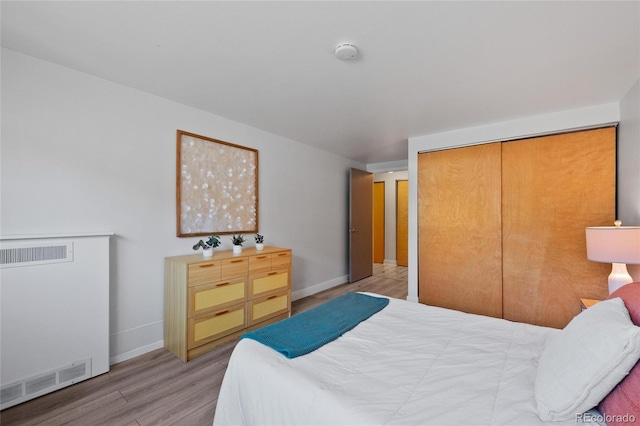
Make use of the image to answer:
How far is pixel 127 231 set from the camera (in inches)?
98.8

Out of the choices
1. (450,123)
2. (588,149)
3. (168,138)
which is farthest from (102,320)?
(588,149)

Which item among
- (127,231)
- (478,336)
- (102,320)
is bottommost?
(102,320)

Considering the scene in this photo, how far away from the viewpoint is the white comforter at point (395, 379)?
0.99 m

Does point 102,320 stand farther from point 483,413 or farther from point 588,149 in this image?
point 588,149

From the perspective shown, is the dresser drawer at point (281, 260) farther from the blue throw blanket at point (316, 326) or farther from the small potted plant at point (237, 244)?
the blue throw blanket at point (316, 326)

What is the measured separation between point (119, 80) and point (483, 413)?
3338 millimetres

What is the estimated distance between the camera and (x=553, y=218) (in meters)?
3.00

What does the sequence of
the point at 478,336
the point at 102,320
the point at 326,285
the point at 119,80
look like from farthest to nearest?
the point at 326,285
the point at 119,80
the point at 102,320
the point at 478,336

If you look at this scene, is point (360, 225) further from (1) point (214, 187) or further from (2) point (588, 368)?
(2) point (588, 368)

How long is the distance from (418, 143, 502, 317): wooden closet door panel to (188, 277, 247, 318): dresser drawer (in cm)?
246

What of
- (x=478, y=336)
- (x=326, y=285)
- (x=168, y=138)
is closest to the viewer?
(x=478, y=336)

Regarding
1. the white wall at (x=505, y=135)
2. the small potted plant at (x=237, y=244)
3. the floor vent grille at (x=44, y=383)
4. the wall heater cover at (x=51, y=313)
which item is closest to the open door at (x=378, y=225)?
the white wall at (x=505, y=135)

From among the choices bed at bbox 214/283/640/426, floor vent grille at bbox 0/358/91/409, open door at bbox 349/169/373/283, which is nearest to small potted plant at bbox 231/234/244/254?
floor vent grille at bbox 0/358/91/409

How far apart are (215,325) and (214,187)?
148 cm
